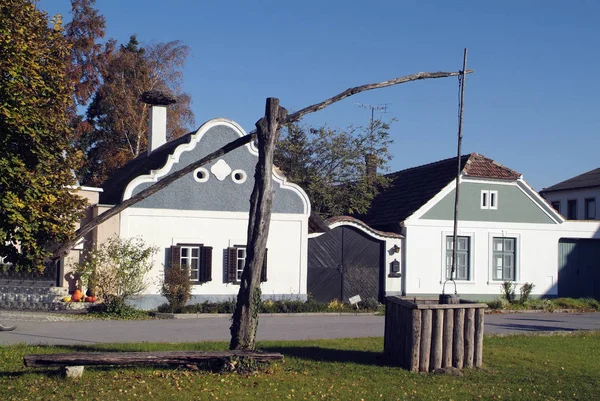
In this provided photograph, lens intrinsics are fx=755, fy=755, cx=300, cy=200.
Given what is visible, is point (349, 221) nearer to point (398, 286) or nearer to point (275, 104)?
point (398, 286)

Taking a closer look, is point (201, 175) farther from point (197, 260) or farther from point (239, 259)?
point (239, 259)

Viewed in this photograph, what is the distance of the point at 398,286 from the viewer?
2781cm

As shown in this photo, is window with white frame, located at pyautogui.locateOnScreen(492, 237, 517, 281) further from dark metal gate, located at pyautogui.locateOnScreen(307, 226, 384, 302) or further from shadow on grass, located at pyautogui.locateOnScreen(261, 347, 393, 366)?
shadow on grass, located at pyautogui.locateOnScreen(261, 347, 393, 366)

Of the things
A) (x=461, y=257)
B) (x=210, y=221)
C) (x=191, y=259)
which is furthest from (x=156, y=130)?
(x=461, y=257)

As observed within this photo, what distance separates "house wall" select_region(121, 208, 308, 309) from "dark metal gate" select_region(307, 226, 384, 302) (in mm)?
1001

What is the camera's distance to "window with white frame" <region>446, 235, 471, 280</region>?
1130 inches

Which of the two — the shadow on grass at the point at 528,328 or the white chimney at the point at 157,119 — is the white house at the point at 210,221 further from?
the shadow on grass at the point at 528,328

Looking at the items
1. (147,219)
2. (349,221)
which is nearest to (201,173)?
(147,219)

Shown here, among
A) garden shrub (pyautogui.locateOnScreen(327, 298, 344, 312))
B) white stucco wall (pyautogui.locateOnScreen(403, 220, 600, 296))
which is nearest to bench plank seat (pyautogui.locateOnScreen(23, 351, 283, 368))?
garden shrub (pyautogui.locateOnScreen(327, 298, 344, 312))

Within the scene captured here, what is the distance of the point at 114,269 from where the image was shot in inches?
862

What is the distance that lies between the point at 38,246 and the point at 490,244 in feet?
65.2

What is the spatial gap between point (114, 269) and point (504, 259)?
50.6 ft

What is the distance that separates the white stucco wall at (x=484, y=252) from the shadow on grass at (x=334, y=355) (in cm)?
1391

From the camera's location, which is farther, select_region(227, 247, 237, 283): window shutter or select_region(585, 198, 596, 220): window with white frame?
select_region(585, 198, 596, 220): window with white frame
